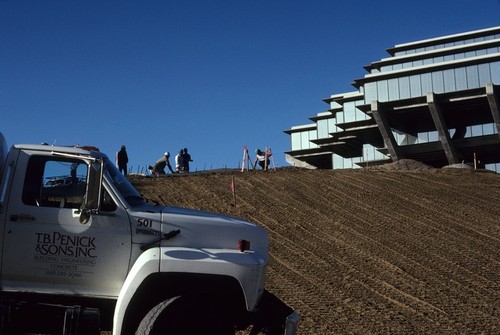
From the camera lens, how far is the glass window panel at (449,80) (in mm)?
52562

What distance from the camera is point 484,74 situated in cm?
5138

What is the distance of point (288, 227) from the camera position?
1836 cm

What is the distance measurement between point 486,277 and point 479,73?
4171 centimetres

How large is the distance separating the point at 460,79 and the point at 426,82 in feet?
9.58

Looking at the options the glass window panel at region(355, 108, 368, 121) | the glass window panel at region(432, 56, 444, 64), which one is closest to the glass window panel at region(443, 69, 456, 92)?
the glass window panel at region(432, 56, 444, 64)

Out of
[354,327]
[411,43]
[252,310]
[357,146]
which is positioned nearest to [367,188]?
[354,327]

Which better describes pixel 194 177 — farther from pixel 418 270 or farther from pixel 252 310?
pixel 252 310

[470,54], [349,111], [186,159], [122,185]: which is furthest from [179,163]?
[470,54]

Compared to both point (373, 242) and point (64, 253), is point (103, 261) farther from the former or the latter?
point (373, 242)

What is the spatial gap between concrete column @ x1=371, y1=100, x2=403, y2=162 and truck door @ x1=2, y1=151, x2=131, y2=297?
50306 millimetres

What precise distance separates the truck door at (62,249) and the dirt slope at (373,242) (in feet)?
15.5

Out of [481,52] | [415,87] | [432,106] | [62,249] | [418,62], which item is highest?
[418,62]

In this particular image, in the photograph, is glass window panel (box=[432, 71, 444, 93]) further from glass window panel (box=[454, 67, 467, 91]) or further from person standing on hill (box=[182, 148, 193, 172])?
person standing on hill (box=[182, 148, 193, 172])

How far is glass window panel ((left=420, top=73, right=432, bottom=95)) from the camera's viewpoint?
5347 centimetres
